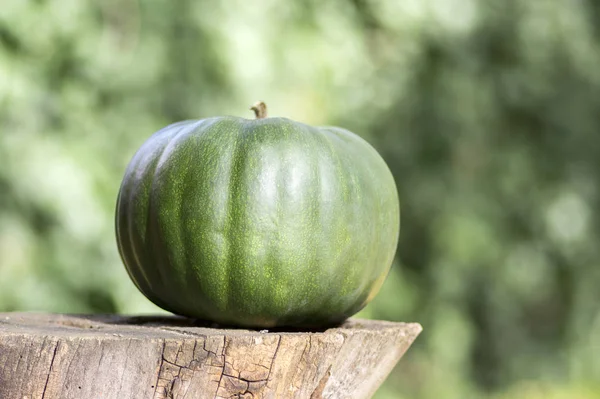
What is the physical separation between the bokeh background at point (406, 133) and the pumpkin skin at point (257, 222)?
1.62m

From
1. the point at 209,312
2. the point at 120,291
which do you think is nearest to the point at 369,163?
the point at 209,312

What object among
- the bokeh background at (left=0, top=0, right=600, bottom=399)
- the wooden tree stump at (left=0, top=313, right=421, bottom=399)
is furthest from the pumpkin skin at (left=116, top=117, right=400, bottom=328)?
the bokeh background at (left=0, top=0, right=600, bottom=399)

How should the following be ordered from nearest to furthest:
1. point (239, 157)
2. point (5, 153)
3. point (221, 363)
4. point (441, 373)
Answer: point (221, 363) → point (239, 157) → point (5, 153) → point (441, 373)

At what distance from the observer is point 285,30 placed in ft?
14.8

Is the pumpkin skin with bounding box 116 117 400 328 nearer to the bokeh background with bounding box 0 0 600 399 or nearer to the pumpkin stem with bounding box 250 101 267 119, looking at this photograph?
the pumpkin stem with bounding box 250 101 267 119

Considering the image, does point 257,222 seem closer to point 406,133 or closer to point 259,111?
point 259,111

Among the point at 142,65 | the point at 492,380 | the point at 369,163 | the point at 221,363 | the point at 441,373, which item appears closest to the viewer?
the point at 221,363

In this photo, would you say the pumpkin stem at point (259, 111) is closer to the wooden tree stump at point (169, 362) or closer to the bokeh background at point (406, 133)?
the wooden tree stump at point (169, 362)

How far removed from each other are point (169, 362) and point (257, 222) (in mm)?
353

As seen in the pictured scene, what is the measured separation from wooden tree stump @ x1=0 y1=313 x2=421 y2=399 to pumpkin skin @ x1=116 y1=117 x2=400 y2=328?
0.33ft

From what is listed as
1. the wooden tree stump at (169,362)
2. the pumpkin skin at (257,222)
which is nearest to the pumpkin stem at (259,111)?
the pumpkin skin at (257,222)

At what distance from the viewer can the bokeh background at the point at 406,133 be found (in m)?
3.62

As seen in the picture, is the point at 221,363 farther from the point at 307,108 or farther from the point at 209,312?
the point at 307,108

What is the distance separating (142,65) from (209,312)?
2288 mm
